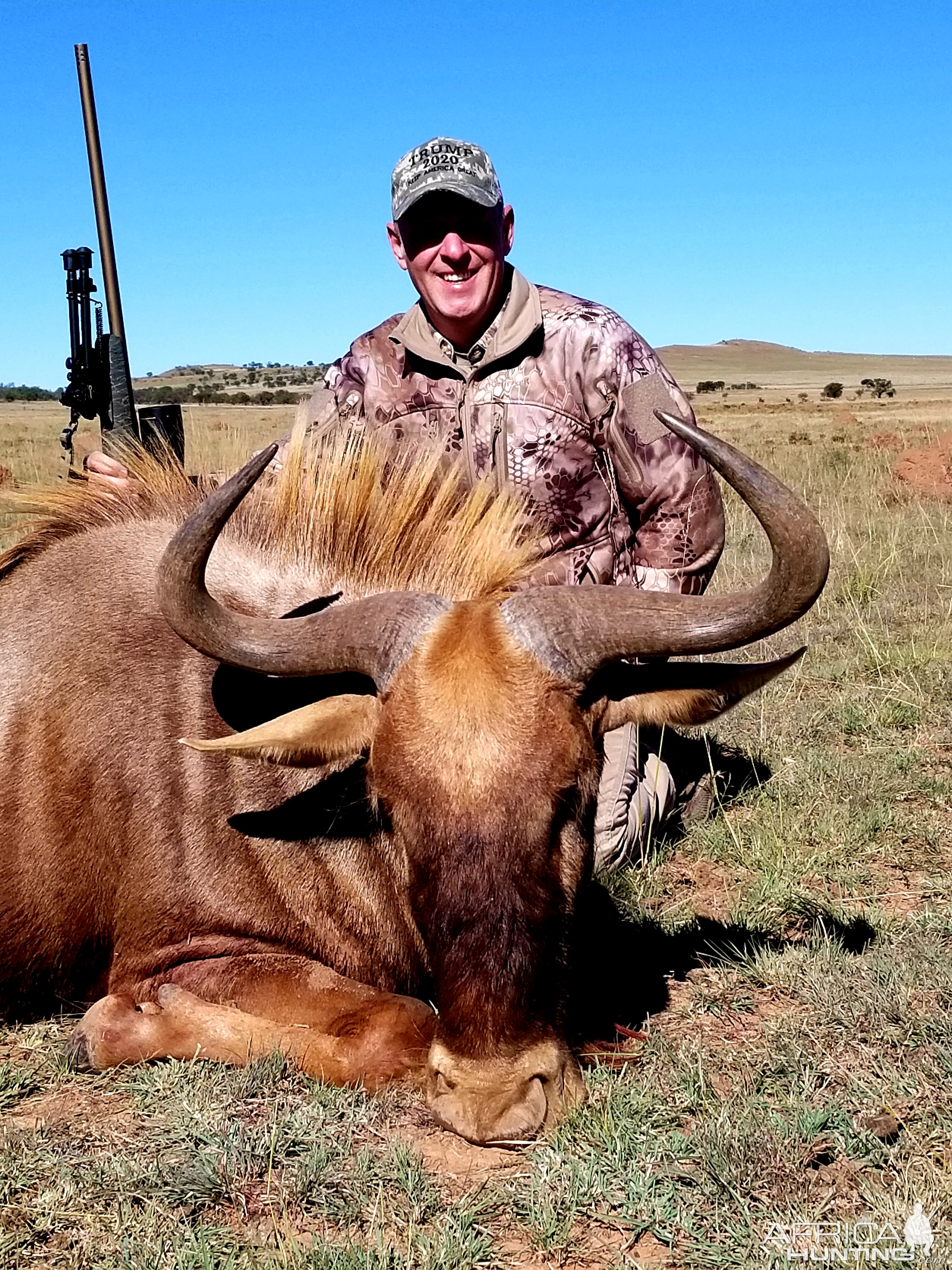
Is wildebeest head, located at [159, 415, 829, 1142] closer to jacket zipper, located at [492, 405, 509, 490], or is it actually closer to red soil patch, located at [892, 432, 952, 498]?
jacket zipper, located at [492, 405, 509, 490]

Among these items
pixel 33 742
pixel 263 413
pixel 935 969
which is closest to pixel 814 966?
pixel 935 969

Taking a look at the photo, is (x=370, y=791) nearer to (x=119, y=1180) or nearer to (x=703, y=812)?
(x=119, y=1180)

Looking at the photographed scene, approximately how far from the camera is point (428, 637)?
3.18 metres

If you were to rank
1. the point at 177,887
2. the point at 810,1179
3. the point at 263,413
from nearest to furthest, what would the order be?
the point at 810,1179 → the point at 177,887 → the point at 263,413

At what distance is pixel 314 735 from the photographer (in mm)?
3240

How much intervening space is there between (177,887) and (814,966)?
2.11m

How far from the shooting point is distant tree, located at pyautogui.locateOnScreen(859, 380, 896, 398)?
242ft

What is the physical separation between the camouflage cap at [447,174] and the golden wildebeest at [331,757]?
1.39 meters

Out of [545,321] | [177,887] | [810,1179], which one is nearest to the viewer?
[810,1179]

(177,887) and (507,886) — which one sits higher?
(507,886)

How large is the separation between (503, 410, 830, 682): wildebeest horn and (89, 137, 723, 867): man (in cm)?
185

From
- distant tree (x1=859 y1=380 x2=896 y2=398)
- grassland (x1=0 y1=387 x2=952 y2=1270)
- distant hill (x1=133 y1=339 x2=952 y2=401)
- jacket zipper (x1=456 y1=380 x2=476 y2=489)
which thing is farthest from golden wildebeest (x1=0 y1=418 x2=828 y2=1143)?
distant tree (x1=859 y1=380 x2=896 y2=398)

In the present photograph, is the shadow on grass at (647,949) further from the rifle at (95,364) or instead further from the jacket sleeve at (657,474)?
the rifle at (95,364)

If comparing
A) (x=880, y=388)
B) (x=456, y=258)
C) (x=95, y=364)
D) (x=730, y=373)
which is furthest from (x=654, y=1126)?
(x=730, y=373)
